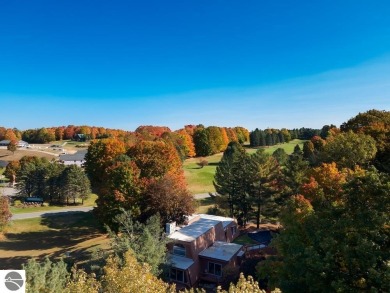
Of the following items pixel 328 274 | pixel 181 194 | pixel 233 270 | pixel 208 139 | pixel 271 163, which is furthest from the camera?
pixel 208 139

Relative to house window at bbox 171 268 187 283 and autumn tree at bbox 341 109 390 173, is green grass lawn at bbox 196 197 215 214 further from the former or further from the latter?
autumn tree at bbox 341 109 390 173

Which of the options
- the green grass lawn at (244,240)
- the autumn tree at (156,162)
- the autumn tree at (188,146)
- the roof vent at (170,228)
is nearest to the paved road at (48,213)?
the autumn tree at (156,162)

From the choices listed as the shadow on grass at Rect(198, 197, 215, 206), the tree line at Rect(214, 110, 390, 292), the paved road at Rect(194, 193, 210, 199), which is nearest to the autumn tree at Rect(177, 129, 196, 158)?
the paved road at Rect(194, 193, 210, 199)

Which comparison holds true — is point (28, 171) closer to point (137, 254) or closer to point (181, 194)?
point (181, 194)

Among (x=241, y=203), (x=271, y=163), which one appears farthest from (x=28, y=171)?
(x=271, y=163)

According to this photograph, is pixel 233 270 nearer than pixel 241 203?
Yes

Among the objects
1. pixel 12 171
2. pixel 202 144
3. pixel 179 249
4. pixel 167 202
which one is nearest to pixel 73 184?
pixel 167 202

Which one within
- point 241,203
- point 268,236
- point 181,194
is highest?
point 181,194
